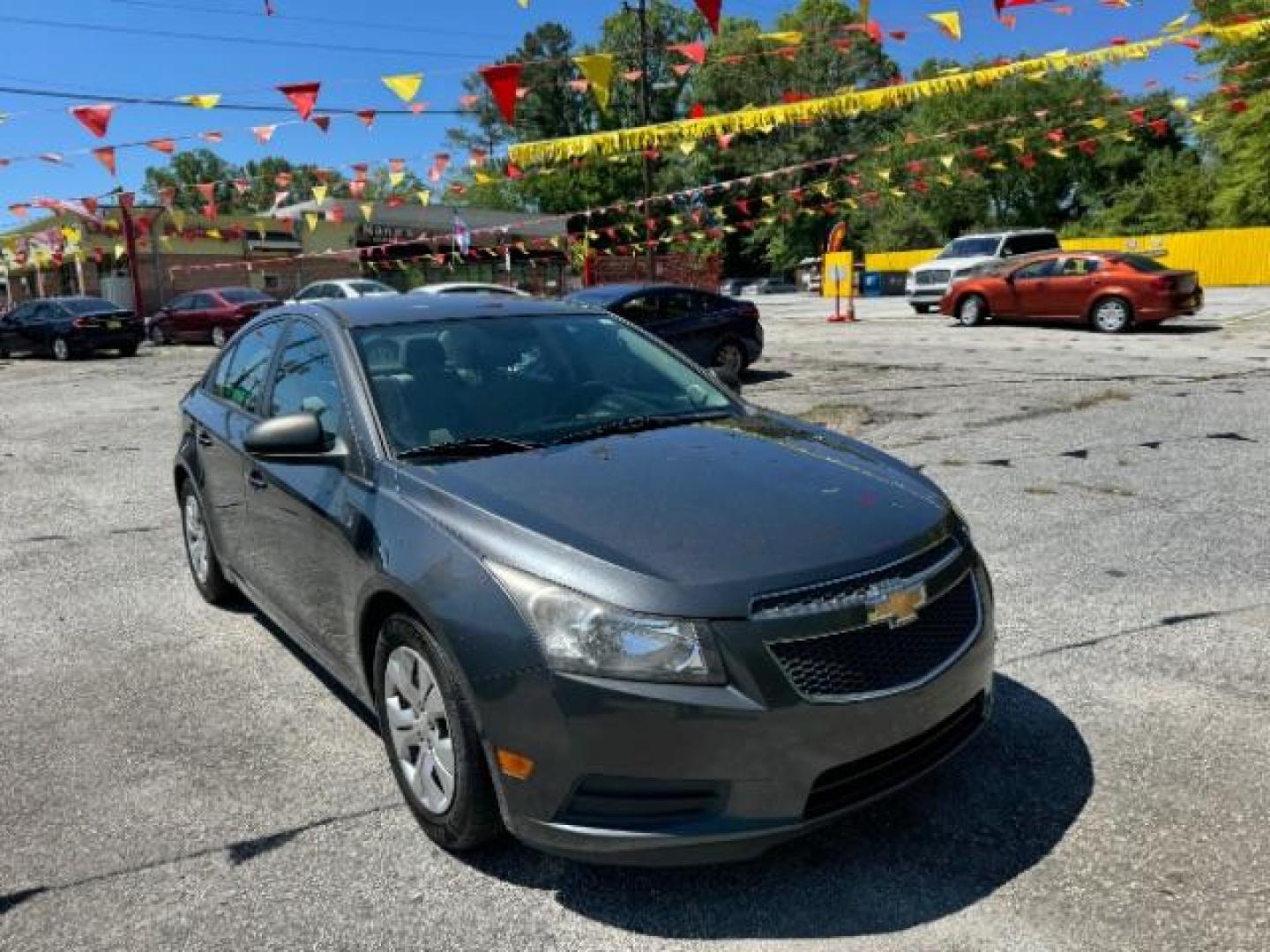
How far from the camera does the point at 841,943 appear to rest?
2.45 m

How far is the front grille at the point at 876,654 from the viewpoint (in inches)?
95.4

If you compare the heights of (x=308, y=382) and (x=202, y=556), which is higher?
(x=308, y=382)

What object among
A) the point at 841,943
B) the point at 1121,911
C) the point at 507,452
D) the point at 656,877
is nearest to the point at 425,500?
the point at 507,452

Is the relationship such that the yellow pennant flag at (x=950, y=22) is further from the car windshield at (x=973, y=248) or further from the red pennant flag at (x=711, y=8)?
the car windshield at (x=973, y=248)

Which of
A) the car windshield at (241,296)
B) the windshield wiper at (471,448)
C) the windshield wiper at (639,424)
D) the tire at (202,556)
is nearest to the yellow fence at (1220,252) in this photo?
the car windshield at (241,296)

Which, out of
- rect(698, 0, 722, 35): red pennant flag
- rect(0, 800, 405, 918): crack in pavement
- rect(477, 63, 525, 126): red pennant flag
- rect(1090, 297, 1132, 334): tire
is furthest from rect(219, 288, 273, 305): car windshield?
rect(0, 800, 405, 918): crack in pavement

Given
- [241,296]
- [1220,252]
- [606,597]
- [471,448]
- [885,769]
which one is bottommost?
[885,769]

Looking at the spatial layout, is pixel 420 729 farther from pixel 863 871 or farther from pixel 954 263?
pixel 954 263

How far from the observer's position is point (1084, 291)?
18594 millimetres

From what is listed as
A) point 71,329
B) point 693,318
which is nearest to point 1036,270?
point 693,318

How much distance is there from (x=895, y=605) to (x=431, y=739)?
1.35 metres

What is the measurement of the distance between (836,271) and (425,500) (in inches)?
981

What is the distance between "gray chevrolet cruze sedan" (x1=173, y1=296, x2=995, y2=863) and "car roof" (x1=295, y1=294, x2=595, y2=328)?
0.22 feet

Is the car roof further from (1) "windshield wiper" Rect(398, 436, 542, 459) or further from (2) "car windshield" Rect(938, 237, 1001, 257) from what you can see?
(2) "car windshield" Rect(938, 237, 1001, 257)
